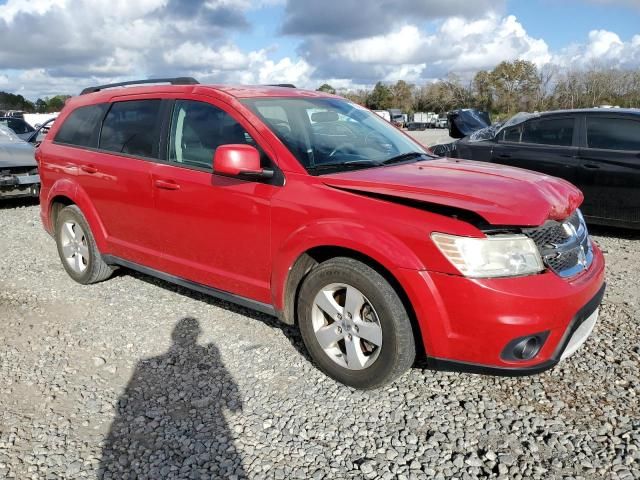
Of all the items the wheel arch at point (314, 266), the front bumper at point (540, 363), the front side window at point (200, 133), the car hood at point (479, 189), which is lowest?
the front bumper at point (540, 363)

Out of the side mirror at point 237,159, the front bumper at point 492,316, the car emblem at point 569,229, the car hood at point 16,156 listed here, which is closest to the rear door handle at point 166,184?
the side mirror at point 237,159

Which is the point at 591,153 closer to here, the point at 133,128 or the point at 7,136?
the point at 133,128

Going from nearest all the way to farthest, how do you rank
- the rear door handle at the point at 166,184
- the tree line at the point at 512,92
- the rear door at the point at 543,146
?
1. the rear door handle at the point at 166,184
2. the rear door at the point at 543,146
3. the tree line at the point at 512,92

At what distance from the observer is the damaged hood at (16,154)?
904 centimetres

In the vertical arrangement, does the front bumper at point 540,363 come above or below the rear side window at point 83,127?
below

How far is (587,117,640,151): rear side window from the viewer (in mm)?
6219

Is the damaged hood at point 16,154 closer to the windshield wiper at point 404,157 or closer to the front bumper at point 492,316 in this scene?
the windshield wiper at point 404,157

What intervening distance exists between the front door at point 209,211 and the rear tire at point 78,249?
1.15 meters

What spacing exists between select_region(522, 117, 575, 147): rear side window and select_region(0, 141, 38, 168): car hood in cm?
789

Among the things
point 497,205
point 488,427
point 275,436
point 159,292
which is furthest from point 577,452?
point 159,292

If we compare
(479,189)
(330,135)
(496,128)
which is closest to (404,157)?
(330,135)

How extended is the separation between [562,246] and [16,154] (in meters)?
9.24

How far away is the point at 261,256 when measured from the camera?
3455 millimetres

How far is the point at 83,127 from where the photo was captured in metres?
4.90
